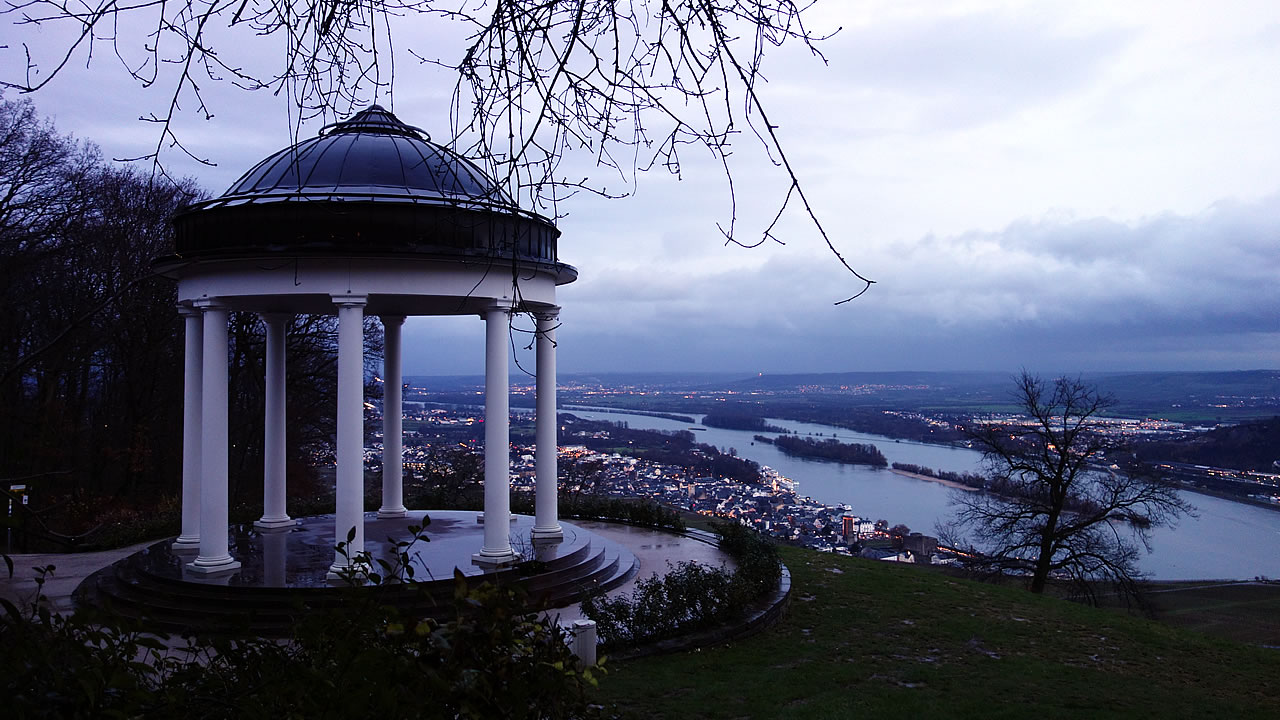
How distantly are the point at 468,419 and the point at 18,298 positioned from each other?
26.4 m

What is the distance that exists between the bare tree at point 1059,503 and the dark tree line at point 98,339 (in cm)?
2170

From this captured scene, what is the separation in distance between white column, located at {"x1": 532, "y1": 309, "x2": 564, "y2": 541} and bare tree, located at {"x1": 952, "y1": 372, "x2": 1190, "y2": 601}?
1396 cm

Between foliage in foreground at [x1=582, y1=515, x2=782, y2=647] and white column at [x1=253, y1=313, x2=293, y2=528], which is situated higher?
white column at [x1=253, y1=313, x2=293, y2=528]

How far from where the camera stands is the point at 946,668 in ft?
34.6

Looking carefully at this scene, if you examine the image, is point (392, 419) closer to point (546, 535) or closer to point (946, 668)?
point (546, 535)

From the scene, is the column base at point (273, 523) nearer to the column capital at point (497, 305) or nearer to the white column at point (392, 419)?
the white column at point (392, 419)

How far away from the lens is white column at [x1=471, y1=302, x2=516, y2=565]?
13227mm

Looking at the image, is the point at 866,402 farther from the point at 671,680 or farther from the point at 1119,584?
the point at 671,680

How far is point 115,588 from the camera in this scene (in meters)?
12.9

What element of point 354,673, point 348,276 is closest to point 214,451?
point 348,276

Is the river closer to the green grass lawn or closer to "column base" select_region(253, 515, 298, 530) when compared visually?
the green grass lawn

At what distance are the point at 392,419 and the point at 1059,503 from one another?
59.6 feet

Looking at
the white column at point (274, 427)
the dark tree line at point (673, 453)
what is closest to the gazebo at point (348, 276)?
the white column at point (274, 427)

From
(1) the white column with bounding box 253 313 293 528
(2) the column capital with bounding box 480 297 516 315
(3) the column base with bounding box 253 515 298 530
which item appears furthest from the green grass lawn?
(1) the white column with bounding box 253 313 293 528
